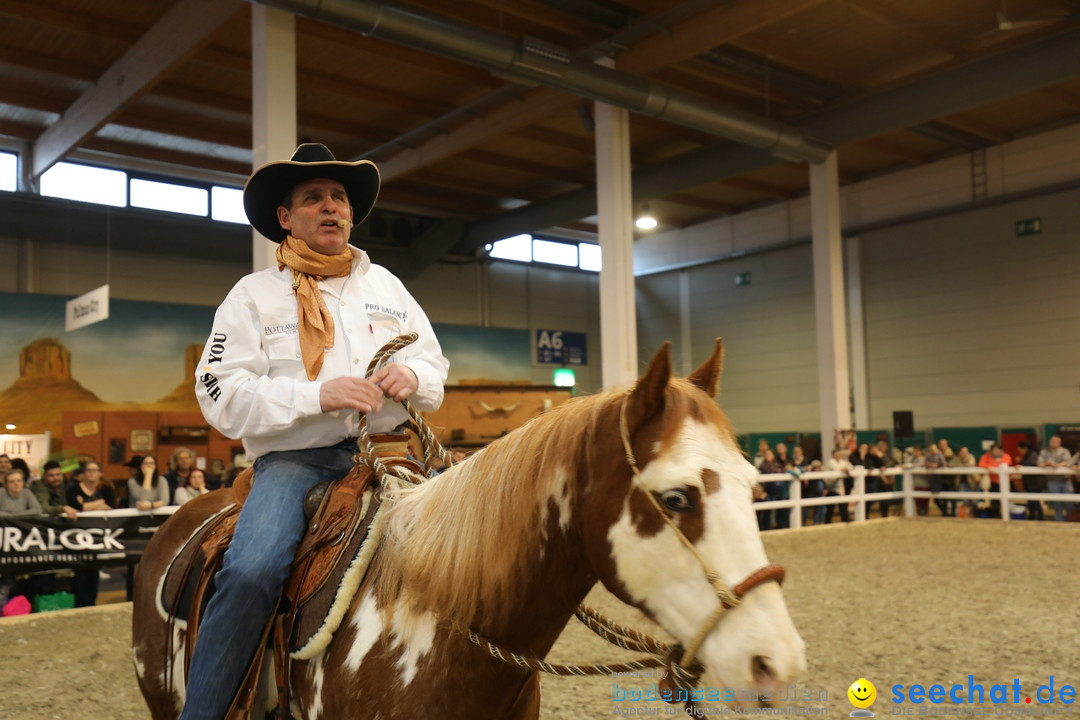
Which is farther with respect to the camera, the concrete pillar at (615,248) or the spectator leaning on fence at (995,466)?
the spectator leaning on fence at (995,466)

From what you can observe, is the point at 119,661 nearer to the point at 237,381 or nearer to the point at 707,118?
the point at 237,381

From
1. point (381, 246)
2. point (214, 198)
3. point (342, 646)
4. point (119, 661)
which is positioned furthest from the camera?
point (381, 246)

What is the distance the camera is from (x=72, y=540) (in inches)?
271

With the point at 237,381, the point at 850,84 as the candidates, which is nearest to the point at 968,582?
the point at 237,381

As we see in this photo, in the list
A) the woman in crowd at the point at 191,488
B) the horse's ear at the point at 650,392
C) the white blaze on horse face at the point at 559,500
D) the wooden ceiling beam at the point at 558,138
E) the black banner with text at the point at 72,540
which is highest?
the wooden ceiling beam at the point at 558,138

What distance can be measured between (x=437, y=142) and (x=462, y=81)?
2.21 m

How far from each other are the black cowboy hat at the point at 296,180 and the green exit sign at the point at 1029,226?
1825cm

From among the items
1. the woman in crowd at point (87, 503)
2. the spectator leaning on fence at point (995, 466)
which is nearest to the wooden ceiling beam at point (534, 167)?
the spectator leaning on fence at point (995, 466)

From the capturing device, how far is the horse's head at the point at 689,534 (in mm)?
1269

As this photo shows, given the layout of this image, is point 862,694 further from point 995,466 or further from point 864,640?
point 995,466

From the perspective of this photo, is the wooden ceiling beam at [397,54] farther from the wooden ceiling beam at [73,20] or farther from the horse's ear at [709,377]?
the horse's ear at [709,377]

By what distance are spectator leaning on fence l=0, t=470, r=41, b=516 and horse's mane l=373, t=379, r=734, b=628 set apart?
6471 millimetres

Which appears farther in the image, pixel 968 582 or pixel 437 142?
pixel 437 142

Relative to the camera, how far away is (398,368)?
6.22ft
